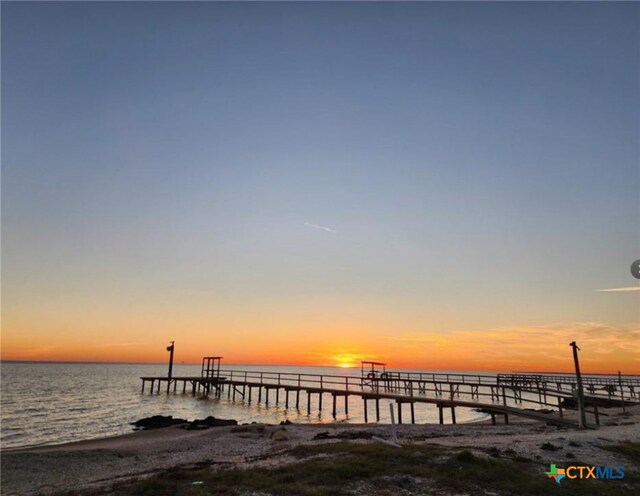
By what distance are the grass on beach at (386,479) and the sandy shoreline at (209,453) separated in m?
1.59

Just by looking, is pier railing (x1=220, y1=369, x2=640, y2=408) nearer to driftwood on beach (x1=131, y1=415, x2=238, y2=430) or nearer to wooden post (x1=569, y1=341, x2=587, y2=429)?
wooden post (x1=569, y1=341, x2=587, y2=429)

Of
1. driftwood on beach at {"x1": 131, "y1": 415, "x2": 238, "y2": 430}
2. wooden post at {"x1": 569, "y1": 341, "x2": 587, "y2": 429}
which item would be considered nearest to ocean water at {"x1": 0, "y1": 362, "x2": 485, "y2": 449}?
driftwood on beach at {"x1": 131, "y1": 415, "x2": 238, "y2": 430}

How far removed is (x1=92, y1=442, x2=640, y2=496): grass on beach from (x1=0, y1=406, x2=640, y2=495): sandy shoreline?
1.59 metres

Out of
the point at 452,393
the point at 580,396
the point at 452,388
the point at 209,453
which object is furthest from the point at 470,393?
the point at 209,453

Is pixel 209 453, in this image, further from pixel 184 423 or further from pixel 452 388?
pixel 452 388

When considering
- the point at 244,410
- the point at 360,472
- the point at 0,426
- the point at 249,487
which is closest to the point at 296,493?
the point at 249,487

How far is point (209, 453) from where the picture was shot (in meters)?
18.8

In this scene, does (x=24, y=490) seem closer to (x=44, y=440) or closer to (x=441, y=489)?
(x=441, y=489)

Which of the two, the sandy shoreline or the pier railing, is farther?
the pier railing

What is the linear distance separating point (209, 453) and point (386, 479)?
10374 mm

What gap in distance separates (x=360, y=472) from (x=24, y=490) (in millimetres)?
11529

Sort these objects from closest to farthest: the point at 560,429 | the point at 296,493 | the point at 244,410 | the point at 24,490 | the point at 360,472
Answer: the point at 296,493 → the point at 360,472 → the point at 24,490 → the point at 560,429 → the point at 244,410

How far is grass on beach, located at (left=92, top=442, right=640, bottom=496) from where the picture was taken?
10.4 metres

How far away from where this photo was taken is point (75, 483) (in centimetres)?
1472
